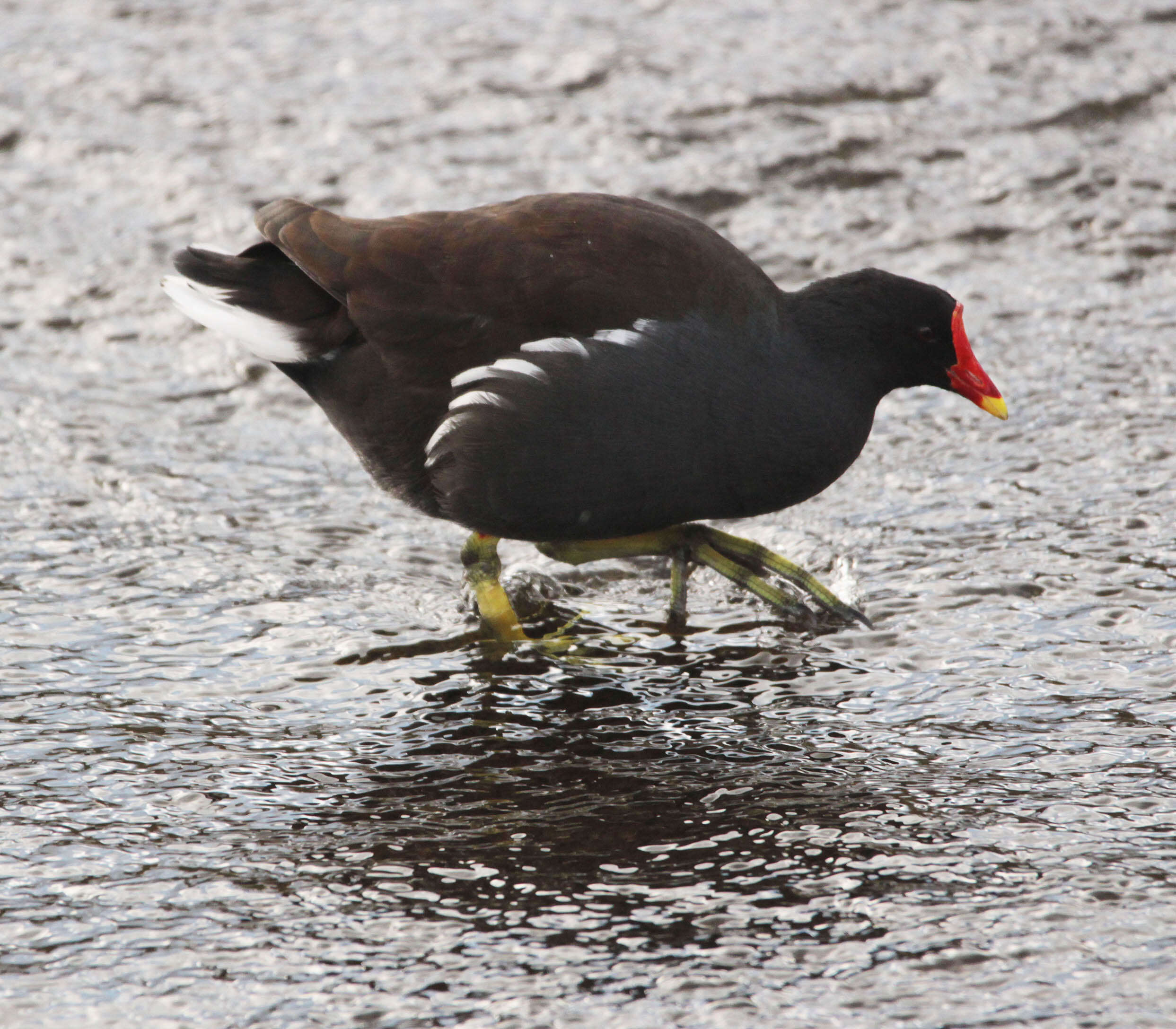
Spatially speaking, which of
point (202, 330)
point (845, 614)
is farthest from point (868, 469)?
point (202, 330)

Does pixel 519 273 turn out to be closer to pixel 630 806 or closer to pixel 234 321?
pixel 234 321

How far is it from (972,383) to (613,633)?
1098mm

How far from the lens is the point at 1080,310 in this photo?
554 cm

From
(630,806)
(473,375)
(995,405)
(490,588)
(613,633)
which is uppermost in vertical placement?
(473,375)

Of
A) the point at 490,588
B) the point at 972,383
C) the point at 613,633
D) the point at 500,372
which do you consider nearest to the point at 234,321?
the point at 500,372

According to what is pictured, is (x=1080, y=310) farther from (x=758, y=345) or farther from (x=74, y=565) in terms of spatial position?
(x=74, y=565)

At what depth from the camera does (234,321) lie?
4.05 meters

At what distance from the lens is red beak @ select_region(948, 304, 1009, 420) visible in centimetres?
396

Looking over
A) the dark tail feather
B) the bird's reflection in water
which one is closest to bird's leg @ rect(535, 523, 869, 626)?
the bird's reflection in water

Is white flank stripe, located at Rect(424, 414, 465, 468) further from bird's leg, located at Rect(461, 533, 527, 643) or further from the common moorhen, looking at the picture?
bird's leg, located at Rect(461, 533, 527, 643)

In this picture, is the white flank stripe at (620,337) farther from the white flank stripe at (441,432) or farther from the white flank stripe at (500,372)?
the white flank stripe at (441,432)

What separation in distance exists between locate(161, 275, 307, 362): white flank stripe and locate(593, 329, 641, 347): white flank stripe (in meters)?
0.84

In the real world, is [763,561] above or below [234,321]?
below

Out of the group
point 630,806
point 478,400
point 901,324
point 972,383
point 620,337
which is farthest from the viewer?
point 972,383
